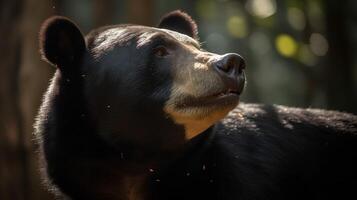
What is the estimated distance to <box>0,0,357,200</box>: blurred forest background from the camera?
879 centimetres

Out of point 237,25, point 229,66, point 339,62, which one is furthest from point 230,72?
point 237,25

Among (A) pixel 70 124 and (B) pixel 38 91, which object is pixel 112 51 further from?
(B) pixel 38 91

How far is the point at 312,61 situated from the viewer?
603 inches

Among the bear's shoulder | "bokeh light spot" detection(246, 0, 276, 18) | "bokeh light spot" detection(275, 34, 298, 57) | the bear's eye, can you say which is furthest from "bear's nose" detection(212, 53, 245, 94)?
"bokeh light spot" detection(246, 0, 276, 18)

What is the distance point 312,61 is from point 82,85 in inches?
409

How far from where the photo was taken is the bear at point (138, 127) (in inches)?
203

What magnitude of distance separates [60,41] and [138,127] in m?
0.82

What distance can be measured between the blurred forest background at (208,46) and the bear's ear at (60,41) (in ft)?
11.1

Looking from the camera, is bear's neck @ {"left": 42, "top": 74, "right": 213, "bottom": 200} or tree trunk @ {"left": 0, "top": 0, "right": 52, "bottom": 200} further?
tree trunk @ {"left": 0, "top": 0, "right": 52, "bottom": 200}

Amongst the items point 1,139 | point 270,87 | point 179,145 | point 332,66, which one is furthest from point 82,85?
point 270,87

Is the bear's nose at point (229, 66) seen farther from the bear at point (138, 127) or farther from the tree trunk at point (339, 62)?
the tree trunk at point (339, 62)

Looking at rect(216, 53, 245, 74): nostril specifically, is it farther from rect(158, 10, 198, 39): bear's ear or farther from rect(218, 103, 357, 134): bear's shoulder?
rect(158, 10, 198, 39): bear's ear

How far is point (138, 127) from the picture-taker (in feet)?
17.4

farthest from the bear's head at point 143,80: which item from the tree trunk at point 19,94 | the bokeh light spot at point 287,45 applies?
the bokeh light spot at point 287,45
